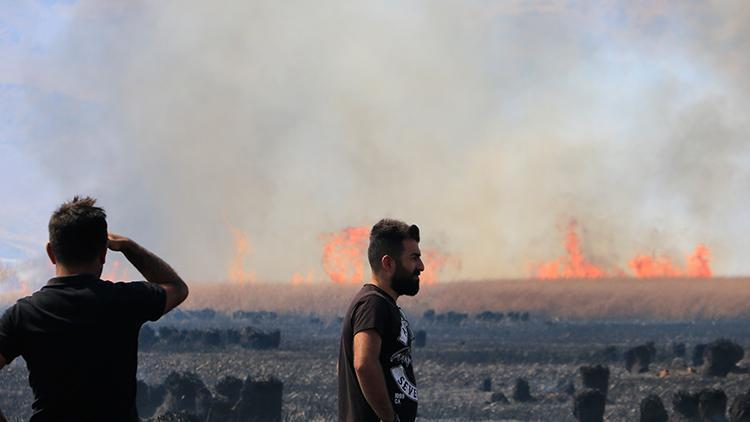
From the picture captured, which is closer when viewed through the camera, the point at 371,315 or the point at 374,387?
the point at 374,387

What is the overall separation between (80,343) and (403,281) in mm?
5187

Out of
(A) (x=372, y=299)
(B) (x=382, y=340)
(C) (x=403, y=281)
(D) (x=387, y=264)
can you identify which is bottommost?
(B) (x=382, y=340)

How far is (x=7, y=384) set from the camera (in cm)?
15900

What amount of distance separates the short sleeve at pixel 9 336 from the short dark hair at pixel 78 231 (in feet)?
2.72

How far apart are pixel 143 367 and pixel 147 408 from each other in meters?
71.8

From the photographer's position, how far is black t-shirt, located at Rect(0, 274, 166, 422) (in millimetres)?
15125

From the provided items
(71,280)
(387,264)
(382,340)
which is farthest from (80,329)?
(387,264)

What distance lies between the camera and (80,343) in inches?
603

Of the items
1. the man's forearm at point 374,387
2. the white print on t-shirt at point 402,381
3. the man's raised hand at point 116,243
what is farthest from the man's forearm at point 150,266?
the white print on t-shirt at point 402,381

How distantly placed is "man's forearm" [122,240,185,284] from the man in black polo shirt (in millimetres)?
301

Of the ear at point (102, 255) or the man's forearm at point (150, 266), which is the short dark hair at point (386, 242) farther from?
the ear at point (102, 255)

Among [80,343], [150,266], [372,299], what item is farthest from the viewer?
[372,299]

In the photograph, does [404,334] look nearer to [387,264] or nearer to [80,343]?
[387,264]

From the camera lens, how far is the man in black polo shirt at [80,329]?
15.1 meters
